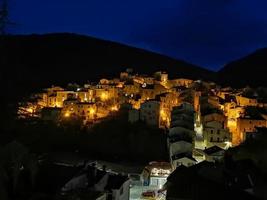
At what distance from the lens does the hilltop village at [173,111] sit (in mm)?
42719

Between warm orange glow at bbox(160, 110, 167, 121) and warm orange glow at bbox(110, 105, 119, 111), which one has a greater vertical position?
warm orange glow at bbox(110, 105, 119, 111)

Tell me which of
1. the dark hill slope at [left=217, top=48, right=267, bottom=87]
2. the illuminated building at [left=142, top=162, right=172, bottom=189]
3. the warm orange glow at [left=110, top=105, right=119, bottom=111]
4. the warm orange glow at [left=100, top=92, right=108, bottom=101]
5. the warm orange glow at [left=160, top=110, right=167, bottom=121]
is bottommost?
the illuminated building at [left=142, top=162, right=172, bottom=189]

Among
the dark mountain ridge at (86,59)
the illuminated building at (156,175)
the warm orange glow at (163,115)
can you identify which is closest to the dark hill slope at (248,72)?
the dark mountain ridge at (86,59)

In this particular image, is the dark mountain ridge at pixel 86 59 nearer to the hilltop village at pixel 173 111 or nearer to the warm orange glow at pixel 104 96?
the hilltop village at pixel 173 111

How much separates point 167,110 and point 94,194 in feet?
114

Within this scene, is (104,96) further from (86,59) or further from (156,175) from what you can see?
(86,59)

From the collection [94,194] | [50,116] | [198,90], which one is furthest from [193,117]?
[94,194]

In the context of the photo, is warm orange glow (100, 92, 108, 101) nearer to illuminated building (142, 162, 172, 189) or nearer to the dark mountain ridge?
illuminated building (142, 162, 172, 189)

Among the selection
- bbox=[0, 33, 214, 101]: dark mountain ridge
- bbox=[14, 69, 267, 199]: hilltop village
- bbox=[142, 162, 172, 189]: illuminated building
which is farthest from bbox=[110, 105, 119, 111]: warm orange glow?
bbox=[0, 33, 214, 101]: dark mountain ridge

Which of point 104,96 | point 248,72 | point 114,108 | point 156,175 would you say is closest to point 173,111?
point 114,108

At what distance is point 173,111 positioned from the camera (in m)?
53.1

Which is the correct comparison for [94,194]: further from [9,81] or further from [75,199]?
[9,81]

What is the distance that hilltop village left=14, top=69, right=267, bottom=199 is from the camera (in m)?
42.7

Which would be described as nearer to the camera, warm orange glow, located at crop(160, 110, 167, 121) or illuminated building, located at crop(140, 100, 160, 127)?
illuminated building, located at crop(140, 100, 160, 127)
